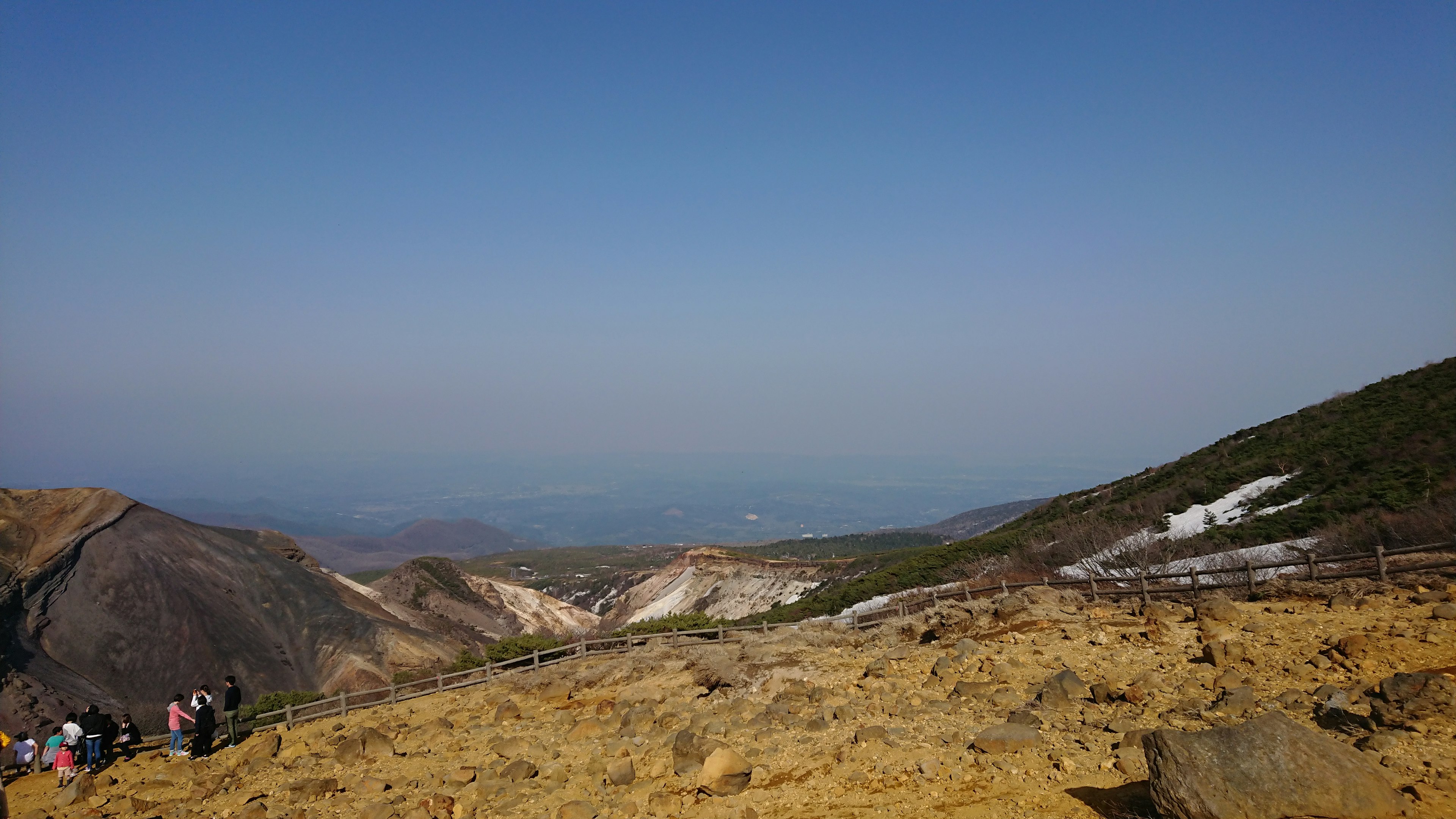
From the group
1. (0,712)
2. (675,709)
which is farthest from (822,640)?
(0,712)

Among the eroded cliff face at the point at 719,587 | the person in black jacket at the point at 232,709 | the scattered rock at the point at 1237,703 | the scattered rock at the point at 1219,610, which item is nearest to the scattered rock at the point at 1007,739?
the scattered rock at the point at 1237,703

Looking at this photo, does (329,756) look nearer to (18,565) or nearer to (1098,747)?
(1098,747)

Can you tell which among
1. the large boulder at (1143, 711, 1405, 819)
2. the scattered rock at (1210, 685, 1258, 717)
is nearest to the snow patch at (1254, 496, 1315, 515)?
the scattered rock at (1210, 685, 1258, 717)

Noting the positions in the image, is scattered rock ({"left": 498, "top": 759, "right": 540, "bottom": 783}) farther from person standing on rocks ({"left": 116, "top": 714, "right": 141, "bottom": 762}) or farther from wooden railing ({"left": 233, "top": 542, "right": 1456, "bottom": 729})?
person standing on rocks ({"left": 116, "top": 714, "right": 141, "bottom": 762})

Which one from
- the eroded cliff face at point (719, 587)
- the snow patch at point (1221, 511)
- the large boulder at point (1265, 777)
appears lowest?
the eroded cliff face at point (719, 587)

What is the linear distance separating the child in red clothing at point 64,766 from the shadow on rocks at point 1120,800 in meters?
25.9

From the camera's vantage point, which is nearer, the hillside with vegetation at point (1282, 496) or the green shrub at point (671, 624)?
the hillside with vegetation at point (1282, 496)

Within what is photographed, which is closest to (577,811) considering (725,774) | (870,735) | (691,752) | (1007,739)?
(691,752)

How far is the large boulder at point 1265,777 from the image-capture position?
899 cm

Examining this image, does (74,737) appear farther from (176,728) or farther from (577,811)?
(577,811)

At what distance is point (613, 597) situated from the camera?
386 ft

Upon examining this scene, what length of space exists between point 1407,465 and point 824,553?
98076 millimetres

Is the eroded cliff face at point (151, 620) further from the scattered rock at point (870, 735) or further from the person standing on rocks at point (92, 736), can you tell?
the scattered rock at point (870, 735)

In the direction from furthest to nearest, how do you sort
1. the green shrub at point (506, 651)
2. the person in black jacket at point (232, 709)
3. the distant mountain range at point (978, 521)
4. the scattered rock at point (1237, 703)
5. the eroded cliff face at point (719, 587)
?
the distant mountain range at point (978, 521) < the eroded cliff face at point (719, 587) < the green shrub at point (506, 651) < the person in black jacket at point (232, 709) < the scattered rock at point (1237, 703)
